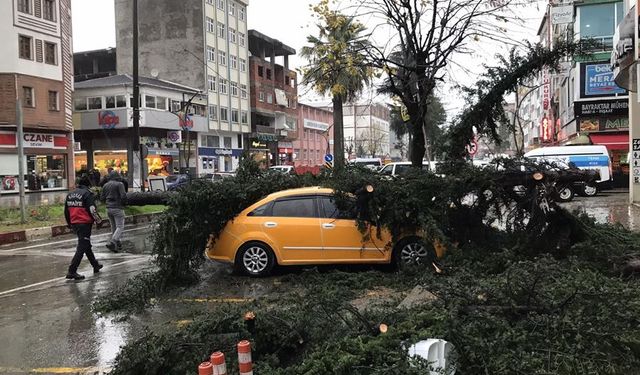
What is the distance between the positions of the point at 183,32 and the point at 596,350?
55762 mm

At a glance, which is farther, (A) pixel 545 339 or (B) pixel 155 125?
(B) pixel 155 125

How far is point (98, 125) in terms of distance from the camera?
146 ft

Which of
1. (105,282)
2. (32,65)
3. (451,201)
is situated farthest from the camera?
(32,65)

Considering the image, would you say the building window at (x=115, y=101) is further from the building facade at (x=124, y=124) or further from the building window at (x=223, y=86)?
the building window at (x=223, y=86)

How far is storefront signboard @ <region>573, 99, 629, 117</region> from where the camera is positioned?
3130 centimetres

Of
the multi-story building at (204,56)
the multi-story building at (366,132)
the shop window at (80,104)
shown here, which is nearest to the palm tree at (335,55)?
the shop window at (80,104)

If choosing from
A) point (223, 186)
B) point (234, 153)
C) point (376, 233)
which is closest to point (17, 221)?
point (223, 186)

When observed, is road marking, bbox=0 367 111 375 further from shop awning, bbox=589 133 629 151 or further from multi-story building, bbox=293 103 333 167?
multi-story building, bbox=293 103 333 167

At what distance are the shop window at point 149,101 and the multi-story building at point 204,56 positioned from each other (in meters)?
7.15

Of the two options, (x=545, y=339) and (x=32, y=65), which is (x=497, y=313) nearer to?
(x=545, y=339)

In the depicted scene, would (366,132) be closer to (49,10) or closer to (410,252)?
(49,10)

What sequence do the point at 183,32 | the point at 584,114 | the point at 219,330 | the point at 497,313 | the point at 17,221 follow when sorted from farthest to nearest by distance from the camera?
the point at 183,32 < the point at 584,114 < the point at 17,221 < the point at 219,330 < the point at 497,313

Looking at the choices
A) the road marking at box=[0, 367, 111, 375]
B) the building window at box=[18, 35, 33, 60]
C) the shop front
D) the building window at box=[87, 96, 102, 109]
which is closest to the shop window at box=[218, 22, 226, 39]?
the building window at box=[87, 96, 102, 109]

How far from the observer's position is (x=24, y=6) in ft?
116
